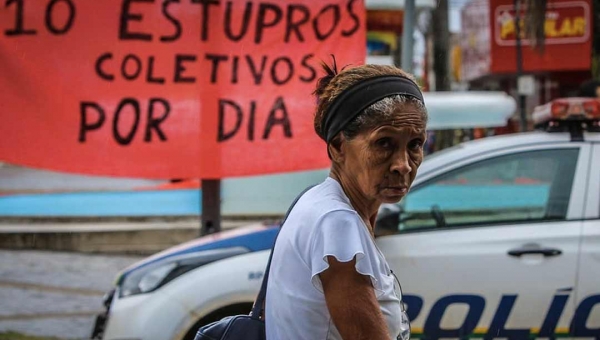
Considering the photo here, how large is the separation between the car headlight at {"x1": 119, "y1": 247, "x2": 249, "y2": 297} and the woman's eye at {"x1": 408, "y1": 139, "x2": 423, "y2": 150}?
2721 mm

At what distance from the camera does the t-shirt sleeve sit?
5.28 feet

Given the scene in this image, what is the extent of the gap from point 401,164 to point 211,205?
395 cm

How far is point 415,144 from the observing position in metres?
1.78

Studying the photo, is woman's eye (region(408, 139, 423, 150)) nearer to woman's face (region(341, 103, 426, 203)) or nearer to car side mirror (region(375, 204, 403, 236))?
woman's face (region(341, 103, 426, 203))

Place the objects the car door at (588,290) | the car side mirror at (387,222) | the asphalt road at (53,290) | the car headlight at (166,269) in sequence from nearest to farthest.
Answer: the car door at (588,290) → the car side mirror at (387,222) → the car headlight at (166,269) → the asphalt road at (53,290)

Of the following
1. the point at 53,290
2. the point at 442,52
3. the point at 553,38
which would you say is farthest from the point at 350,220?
the point at 553,38

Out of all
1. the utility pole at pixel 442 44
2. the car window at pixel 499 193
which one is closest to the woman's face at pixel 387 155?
the car window at pixel 499 193

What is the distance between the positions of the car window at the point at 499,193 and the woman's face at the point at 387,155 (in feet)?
8.87

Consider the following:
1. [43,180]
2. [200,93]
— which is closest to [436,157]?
[200,93]

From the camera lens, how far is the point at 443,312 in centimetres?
427

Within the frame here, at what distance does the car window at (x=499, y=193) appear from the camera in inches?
176

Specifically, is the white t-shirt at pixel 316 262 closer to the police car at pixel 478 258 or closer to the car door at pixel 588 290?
the police car at pixel 478 258

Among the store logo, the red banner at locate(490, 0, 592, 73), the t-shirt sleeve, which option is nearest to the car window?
the t-shirt sleeve

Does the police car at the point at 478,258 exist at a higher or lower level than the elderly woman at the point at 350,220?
lower
